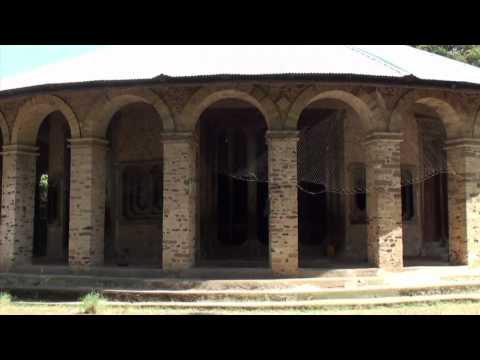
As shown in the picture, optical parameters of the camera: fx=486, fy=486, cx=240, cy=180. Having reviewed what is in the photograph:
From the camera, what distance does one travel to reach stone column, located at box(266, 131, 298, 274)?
1045 cm

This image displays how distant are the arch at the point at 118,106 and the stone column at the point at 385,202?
4.67 meters

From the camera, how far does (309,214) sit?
45.5ft

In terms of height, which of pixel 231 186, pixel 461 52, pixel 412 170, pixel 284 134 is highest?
pixel 461 52

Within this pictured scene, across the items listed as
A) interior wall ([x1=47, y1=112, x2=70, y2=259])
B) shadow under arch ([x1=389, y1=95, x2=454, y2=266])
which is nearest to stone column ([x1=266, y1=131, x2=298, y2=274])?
shadow under arch ([x1=389, y1=95, x2=454, y2=266])

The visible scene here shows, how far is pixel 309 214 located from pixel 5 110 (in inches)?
337

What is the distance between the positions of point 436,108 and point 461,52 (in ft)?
58.4

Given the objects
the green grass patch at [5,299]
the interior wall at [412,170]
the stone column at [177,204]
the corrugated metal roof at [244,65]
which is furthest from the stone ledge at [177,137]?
the interior wall at [412,170]

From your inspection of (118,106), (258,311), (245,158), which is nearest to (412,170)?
(245,158)

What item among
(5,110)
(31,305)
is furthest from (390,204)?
(5,110)

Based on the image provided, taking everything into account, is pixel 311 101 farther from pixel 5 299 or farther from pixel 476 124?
pixel 5 299

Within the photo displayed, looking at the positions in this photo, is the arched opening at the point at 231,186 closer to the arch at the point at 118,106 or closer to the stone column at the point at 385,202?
the arch at the point at 118,106

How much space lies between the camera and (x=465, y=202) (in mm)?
11531

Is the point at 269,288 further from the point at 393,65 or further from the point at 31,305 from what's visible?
the point at 393,65

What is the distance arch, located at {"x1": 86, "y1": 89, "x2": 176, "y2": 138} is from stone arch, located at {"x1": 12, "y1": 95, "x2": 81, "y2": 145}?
1.41 ft
